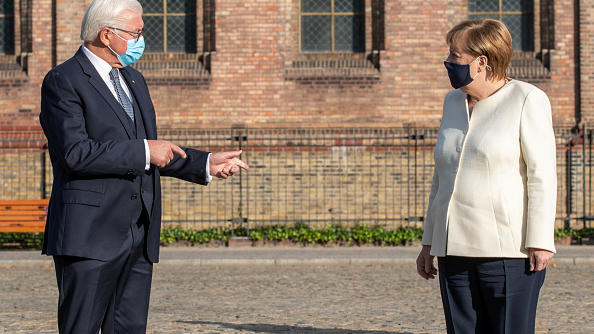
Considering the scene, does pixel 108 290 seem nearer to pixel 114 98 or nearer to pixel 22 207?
pixel 114 98

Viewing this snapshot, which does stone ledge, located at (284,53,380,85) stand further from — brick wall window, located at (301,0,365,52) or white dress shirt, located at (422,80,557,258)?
white dress shirt, located at (422,80,557,258)

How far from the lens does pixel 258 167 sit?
17328 millimetres

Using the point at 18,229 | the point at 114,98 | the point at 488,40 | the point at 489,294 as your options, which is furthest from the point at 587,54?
the point at 114,98

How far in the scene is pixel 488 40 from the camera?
378 centimetres

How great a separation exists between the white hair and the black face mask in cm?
140

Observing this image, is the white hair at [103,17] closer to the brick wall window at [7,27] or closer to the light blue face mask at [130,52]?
the light blue face mask at [130,52]

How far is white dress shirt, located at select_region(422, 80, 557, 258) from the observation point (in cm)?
370

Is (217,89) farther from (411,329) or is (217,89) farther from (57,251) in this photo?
(57,251)

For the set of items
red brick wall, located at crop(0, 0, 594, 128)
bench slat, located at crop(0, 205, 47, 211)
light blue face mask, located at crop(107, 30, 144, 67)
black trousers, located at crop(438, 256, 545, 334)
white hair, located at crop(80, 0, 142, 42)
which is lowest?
bench slat, located at crop(0, 205, 47, 211)

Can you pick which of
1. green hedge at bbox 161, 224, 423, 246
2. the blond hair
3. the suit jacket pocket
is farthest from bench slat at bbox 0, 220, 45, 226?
the blond hair

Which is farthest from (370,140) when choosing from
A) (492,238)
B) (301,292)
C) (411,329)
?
(492,238)

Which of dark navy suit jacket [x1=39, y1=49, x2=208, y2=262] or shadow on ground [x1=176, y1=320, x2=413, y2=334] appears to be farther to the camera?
shadow on ground [x1=176, y1=320, x2=413, y2=334]

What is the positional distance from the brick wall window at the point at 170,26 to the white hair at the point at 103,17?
48.6ft

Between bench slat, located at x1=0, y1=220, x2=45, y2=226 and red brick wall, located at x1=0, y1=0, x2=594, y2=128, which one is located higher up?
red brick wall, located at x1=0, y1=0, x2=594, y2=128
